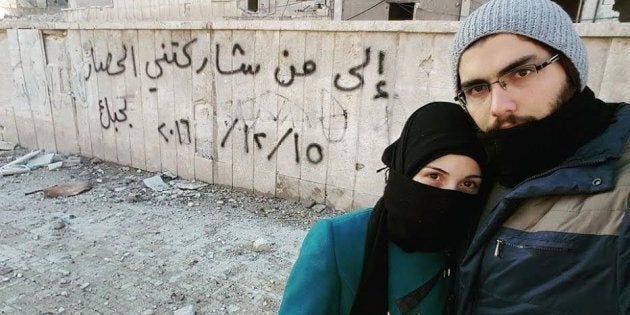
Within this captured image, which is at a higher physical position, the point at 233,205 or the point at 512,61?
the point at 512,61

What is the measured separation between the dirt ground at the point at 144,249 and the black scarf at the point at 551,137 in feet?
7.32

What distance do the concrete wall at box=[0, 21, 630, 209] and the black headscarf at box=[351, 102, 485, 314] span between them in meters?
2.44

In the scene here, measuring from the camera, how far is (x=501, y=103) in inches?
40.4

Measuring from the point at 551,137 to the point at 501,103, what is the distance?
14cm

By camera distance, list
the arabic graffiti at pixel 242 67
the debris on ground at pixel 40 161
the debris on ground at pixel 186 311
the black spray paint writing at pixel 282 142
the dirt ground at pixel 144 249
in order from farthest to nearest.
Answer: the debris on ground at pixel 40 161
the arabic graffiti at pixel 242 67
the black spray paint writing at pixel 282 142
the dirt ground at pixel 144 249
the debris on ground at pixel 186 311

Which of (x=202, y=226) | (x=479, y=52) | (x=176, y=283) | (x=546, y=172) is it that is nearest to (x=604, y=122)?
(x=546, y=172)

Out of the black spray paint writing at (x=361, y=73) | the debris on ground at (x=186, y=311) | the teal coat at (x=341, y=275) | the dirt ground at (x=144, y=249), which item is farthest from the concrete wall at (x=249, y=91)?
the teal coat at (x=341, y=275)

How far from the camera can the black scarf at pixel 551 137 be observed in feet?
3.18

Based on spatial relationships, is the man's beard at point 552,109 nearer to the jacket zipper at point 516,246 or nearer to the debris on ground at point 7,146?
the jacket zipper at point 516,246

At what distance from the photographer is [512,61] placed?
1026mm

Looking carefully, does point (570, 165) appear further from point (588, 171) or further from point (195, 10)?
point (195, 10)

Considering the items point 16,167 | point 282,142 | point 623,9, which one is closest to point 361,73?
point 282,142

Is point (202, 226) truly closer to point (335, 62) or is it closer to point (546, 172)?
point (335, 62)

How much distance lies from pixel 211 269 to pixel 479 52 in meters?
2.82
